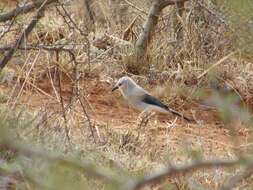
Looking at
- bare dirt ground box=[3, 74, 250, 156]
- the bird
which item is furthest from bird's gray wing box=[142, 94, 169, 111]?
bare dirt ground box=[3, 74, 250, 156]

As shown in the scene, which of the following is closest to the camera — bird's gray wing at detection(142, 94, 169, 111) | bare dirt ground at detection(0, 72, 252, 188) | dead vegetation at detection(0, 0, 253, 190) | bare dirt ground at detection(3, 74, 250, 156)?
dead vegetation at detection(0, 0, 253, 190)

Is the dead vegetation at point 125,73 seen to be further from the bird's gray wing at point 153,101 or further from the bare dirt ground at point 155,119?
the bird's gray wing at point 153,101

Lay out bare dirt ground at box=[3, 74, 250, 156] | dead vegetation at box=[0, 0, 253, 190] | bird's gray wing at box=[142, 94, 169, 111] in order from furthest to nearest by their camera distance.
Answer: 1. bird's gray wing at box=[142, 94, 169, 111]
2. bare dirt ground at box=[3, 74, 250, 156]
3. dead vegetation at box=[0, 0, 253, 190]

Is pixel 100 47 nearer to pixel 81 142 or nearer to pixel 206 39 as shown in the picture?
pixel 206 39

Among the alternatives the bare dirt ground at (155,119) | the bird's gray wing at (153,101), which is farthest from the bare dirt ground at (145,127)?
the bird's gray wing at (153,101)

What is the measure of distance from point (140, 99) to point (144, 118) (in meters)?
0.15

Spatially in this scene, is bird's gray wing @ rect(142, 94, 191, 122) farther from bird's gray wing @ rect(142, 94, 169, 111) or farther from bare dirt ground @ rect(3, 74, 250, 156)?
bare dirt ground @ rect(3, 74, 250, 156)

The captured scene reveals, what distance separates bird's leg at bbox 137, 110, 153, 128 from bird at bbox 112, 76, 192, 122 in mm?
31

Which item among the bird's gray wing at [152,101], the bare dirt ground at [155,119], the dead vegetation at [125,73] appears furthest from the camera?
the bird's gray wing at [152,101]

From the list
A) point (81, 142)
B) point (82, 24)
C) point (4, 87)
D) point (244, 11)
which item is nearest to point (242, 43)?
point (244, 11)

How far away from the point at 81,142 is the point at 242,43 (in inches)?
110

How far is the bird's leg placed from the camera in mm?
5944

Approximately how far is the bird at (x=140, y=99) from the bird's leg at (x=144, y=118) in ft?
0.10

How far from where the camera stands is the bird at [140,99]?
596 centimetres
